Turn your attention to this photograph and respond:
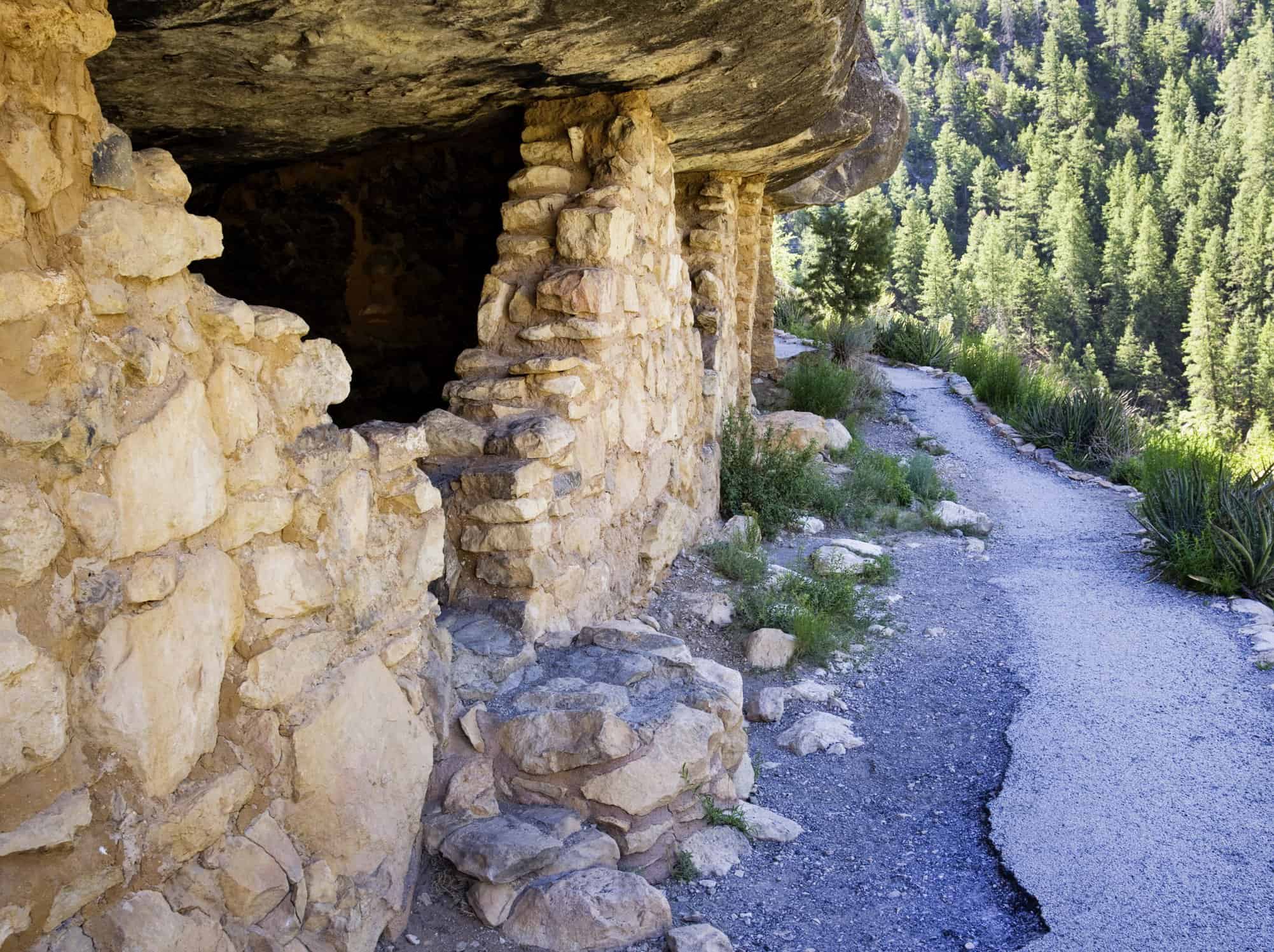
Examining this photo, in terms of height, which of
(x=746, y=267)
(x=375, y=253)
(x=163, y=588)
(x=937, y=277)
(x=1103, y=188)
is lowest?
(x=937, y=277)

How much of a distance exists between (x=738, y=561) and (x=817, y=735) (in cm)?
124

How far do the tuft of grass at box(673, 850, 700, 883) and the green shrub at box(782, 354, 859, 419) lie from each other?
632 cm

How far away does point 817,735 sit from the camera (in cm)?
337

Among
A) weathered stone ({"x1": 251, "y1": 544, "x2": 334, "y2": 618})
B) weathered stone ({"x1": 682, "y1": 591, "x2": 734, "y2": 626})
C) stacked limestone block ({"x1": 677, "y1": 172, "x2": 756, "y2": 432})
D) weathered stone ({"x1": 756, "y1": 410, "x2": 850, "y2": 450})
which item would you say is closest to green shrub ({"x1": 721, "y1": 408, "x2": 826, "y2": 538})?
stacked limestone block ({"x1": 677, "y1": 172, "x2": 756, "y2": 432})

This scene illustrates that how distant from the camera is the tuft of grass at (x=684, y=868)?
2.54 meters

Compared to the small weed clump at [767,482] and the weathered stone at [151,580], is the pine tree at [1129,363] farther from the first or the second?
the weathered stone at [151,580]

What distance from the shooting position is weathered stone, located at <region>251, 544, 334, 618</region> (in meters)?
1.94

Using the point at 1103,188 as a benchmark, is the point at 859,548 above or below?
below

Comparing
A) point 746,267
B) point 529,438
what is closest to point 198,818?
point 529,438

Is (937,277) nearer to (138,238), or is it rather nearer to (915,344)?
(915,344)

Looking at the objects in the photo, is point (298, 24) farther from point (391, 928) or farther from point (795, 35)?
point (391, 928)

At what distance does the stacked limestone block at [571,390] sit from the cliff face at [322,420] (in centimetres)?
1

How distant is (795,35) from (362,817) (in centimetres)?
259

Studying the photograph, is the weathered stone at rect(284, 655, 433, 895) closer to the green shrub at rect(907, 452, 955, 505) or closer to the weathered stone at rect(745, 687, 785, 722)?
the weathered stone at rect(745, 687, 785, 722)
